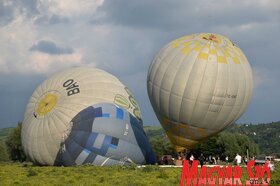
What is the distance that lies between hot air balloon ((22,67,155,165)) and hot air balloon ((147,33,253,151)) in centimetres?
308

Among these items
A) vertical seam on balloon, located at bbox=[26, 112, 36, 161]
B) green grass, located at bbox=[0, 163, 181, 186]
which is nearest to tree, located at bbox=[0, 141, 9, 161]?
vertical seam on balloon, located at bbox=[26, 112, 36, 161]

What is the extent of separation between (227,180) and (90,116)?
622 inches

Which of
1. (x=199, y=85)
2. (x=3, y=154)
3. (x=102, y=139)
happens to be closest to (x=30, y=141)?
(x=102, y=139)

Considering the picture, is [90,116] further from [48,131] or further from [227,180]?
[227,180]

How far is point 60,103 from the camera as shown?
35.7 m

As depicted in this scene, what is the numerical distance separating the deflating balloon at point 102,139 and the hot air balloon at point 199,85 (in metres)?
2.67

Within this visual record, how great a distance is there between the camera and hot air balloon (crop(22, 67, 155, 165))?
115 ft

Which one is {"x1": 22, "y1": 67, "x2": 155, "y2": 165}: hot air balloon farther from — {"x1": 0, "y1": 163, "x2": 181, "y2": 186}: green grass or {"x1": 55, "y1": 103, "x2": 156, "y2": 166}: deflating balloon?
{"x1": 0, "y1": 163, "x2": 181, "y2": 186}: green grass

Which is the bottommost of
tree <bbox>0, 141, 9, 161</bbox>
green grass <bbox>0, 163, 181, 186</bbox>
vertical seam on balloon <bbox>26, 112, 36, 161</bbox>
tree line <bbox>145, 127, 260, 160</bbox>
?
green grass <bbox>0, 163, 181, 186</bbox>

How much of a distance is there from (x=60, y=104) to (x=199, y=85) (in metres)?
9.66

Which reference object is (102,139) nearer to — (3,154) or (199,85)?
(199,85)

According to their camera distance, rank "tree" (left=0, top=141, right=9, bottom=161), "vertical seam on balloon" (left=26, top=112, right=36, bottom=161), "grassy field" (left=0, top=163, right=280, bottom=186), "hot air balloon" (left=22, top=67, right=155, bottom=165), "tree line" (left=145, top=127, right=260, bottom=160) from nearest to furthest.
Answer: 1. "grassy field" (left=0, top=163, right=280, bottom=186)
2. "hot air balloon" (left=22, top=67, right=155, bottom=165)
3. "vertical seam on balloon" (left=26, top=112, right=36, bottom=161)
4. "tree line" (left=145, top=127, right=260, bottom=160)
5. "tree" (left=0, top=141, right=9, bottom=161)

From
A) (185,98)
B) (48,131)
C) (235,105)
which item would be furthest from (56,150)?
(235,105)

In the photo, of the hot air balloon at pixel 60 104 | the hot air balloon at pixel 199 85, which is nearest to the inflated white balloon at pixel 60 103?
the hot air balloon at pixel 60 104
